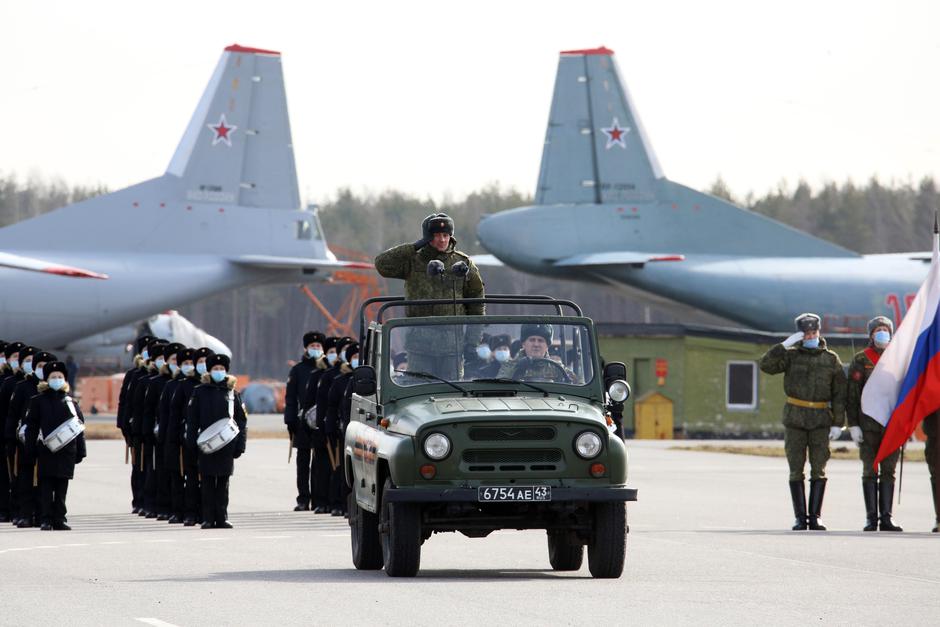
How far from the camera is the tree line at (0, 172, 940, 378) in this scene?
112875 mm

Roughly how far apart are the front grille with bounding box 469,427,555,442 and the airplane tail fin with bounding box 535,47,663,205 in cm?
3688

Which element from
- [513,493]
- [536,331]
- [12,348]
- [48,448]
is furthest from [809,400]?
[12,348]

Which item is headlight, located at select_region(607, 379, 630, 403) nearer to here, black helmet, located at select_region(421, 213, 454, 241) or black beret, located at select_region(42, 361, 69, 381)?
black helmet, located at select_region(421, 213, 454, 241)

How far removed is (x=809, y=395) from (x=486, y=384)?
6.62 m

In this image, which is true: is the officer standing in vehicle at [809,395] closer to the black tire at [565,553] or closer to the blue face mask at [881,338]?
the blue face mask at [881,338]

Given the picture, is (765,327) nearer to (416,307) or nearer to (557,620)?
(416,307)

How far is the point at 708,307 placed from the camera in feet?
154

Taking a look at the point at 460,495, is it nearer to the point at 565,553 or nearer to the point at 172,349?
the point at 565,553

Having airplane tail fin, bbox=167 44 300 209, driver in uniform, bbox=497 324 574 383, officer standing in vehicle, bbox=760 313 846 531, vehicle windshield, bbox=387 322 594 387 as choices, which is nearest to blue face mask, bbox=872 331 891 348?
officer standing in vehicle, bbox=760 313 846 531

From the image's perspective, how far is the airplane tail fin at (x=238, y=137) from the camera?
47594 mm

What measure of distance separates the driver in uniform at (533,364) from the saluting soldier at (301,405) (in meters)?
8.57

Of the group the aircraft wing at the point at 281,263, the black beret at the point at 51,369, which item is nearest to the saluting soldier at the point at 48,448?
the black beret at the point at 51,369

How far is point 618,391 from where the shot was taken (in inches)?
444

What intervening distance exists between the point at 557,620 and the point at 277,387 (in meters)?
57.0
